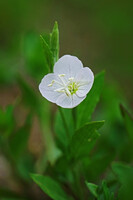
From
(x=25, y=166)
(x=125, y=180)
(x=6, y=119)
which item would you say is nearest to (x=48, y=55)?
(x=6, y=119)

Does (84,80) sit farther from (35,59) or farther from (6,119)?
(35,59)

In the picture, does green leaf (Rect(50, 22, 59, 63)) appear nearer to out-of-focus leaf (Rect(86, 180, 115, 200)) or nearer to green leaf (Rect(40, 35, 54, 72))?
green leaf (Rect(40, 35, 54, 72))

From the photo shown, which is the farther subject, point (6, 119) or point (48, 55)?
point (6, 119)

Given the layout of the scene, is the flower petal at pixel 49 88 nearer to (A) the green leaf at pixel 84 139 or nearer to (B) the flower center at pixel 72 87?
(B) the flower center at pixel 72 87

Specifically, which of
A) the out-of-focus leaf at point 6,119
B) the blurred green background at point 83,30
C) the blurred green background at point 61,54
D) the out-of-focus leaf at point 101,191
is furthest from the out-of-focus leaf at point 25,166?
the blurred green background at point 83,30

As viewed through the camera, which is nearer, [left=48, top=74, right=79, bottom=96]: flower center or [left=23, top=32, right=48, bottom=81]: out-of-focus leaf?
[left=48, top=74, right=79, bottom=96]: flower center

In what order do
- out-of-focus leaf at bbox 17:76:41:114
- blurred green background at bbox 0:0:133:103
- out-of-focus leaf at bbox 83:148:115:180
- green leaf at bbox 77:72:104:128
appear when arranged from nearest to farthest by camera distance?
green leaf at bbox 77:72:104:128
out-of-focus leaf at bbox 83:148:115:180
out-of-focus leaf at bbox 17:76:41:114
blurred green background at bbox 0:0:133:103

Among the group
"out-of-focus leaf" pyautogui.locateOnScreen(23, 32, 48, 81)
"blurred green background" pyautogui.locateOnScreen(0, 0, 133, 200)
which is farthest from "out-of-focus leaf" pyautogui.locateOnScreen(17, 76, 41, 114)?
"out-of-focus leaf" pyautogui.locateOnScreen(23, 32, 48, 81)
